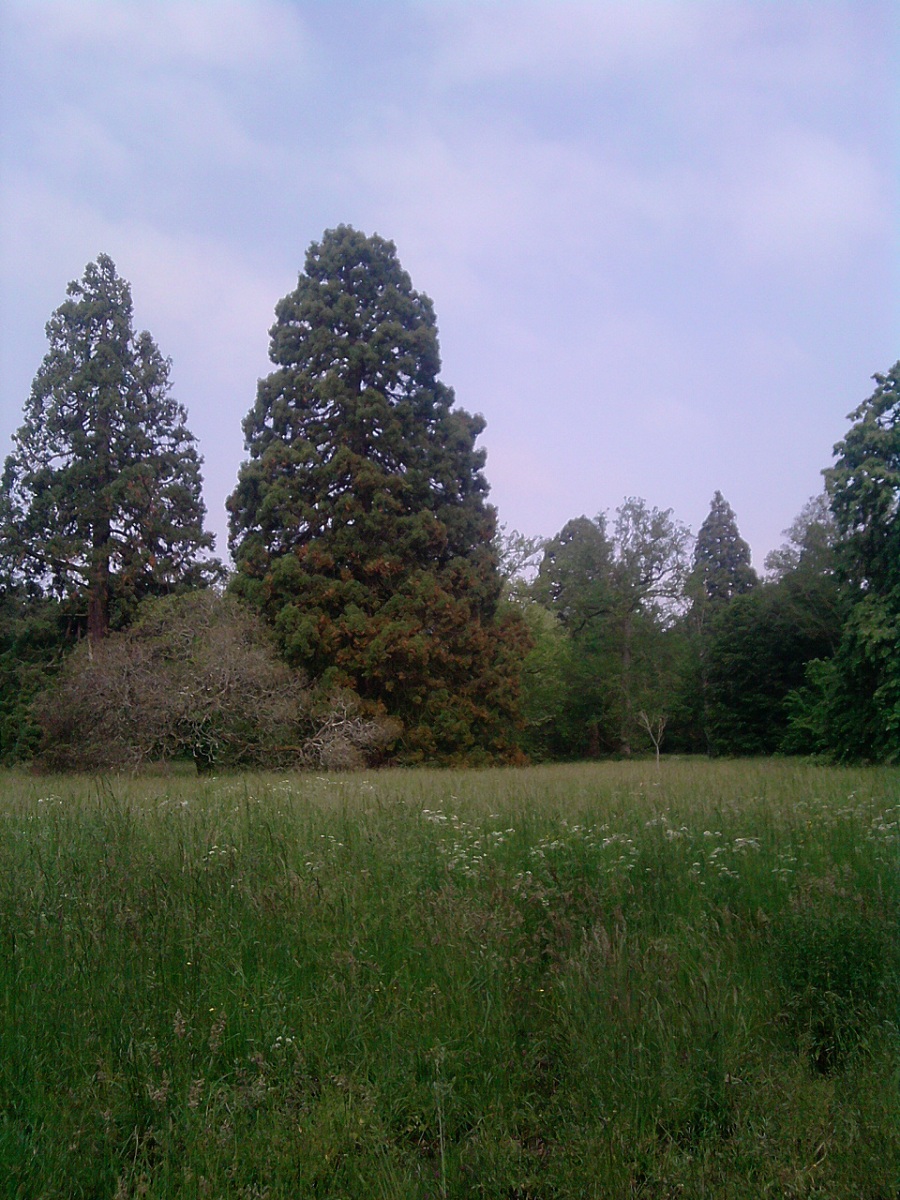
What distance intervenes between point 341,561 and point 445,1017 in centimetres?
2253

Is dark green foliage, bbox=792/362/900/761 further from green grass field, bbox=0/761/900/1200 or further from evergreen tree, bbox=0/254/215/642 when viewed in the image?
evergreen tree, bbox=0/254/215/642

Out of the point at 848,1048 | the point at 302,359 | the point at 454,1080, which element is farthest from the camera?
the point at 302,359

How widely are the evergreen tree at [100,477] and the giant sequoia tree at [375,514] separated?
341 cm

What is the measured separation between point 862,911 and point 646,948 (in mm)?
1273

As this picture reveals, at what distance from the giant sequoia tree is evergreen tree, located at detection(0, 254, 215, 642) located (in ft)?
11.2

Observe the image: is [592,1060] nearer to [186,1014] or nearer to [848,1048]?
[848,1048]

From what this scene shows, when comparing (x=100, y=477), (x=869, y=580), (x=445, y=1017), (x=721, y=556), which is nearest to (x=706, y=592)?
(x=721, y=556)

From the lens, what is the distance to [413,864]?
17.2ft

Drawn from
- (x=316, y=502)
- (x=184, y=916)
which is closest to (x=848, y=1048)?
(x=184, y=916)

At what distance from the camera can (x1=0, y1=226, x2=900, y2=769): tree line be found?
64.7ft

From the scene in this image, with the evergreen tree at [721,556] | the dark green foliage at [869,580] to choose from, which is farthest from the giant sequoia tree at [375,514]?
the evergreen tree at [721,556]

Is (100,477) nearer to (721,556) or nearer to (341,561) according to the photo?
(341,561)

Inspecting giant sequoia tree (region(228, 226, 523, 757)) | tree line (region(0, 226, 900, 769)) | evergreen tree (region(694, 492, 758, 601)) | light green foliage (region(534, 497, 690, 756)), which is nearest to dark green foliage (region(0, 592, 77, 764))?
A: tree line (region(0, 226, 900, 769))

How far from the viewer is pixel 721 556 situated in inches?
1873
